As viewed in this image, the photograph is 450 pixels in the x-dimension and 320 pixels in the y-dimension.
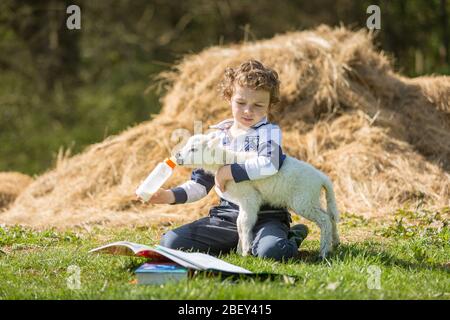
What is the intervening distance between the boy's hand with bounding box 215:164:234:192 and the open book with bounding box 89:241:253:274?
656 mm

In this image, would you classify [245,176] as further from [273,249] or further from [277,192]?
[273,249]

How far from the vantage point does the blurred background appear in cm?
1664

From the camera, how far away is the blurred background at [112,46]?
1664 cm

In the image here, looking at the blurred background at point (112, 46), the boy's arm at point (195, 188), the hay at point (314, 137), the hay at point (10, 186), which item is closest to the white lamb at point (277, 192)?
the boy's arm at point (195, 188)

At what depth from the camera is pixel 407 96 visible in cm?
921

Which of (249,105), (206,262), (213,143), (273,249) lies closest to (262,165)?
(213,143)

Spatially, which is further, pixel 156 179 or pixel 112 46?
pixel 112 46

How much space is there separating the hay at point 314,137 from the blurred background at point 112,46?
23.4ft

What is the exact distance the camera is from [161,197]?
5.00 m

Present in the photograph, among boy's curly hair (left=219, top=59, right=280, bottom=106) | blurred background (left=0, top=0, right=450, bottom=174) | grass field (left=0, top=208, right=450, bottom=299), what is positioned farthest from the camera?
blurred background (left=0, top=0, right=450, bottom=174)

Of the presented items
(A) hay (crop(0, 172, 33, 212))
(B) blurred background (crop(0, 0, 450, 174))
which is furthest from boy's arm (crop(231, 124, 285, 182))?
(B) blurred background (crop(0, 0, 450, 174))

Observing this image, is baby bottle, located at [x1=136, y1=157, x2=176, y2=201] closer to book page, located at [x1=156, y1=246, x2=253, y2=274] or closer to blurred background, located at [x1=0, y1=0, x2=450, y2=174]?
book page, located at [x1=156, y1=246, x2=253, y2=274]

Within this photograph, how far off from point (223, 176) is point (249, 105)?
558 mm

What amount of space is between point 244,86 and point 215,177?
69cm
